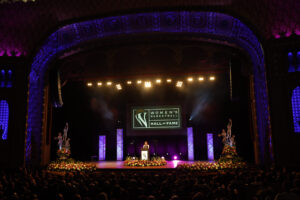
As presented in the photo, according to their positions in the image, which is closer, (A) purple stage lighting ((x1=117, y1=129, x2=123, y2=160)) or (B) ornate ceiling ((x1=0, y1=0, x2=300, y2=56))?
(B) ornate ceiling ((x1=0, y1=0, x2=300, y2=56))

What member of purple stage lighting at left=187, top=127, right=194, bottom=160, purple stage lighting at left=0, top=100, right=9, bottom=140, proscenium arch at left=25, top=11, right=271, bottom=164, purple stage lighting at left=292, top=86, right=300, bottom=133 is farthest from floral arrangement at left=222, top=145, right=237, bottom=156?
purple stage lighting at left=0, top=100, right=9, bottom=140

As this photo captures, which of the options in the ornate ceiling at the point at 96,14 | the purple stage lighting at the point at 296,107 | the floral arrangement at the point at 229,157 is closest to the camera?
the purple stage lighting at the point at 296,107

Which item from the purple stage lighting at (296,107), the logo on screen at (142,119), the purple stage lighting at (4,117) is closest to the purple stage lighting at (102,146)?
the logo on screen at (142,119)

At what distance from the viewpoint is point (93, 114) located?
17625mm

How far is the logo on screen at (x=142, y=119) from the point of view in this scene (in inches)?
663

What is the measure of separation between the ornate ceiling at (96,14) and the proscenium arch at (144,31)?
60 centimetres

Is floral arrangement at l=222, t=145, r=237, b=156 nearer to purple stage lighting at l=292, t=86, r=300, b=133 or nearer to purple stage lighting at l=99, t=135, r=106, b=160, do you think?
purple stage lighting at l=292, t=86, r=300, b=133

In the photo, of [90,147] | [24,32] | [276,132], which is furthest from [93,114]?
[276,132]

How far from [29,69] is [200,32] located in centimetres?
787

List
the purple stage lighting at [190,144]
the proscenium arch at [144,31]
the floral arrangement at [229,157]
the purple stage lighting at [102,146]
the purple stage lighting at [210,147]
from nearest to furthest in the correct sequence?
the proscenium arch at [144,31], the floral arrangement at [229,157], the purple stage lighting at [210,147], the purple stage lighting at [190,144], the purple stage lighting at [102,146]

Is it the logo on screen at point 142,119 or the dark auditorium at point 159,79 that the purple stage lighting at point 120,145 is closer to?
the dark auditorium at point 159,79

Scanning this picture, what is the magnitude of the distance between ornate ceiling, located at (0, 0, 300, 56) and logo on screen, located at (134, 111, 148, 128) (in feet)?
26.1

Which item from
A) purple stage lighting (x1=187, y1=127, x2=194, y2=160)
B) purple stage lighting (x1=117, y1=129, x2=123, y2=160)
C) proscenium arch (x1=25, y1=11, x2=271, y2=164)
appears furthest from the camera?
purple stage lighting (x1=117, y1=129, x2=123, y2=160)

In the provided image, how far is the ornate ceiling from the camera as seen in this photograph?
30.9ft
